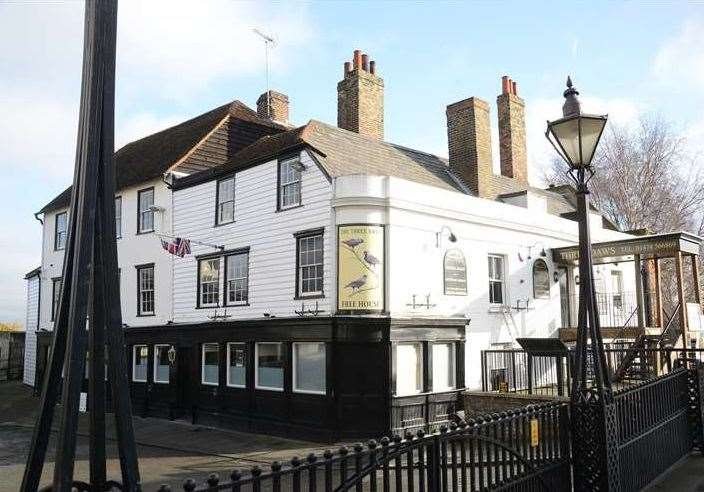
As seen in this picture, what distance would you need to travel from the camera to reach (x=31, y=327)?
3331cm

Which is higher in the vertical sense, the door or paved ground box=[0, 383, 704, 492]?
the door

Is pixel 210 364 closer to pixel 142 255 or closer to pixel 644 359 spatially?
pixel 142 255

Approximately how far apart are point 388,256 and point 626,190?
2740 cm

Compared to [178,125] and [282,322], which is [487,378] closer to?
[282,322]

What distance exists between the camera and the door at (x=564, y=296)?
74.0 ft

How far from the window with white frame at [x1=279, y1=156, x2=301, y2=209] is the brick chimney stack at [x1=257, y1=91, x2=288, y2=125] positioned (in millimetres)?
10105

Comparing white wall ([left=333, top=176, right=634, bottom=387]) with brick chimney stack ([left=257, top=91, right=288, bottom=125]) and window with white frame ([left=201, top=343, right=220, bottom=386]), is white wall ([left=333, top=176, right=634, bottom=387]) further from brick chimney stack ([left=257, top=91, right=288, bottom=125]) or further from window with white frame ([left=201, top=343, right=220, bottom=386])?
brick chimney stack ([left=257, top=91, right=288, bottom=125])

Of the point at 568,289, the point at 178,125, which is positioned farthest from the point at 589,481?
the point at 178,125

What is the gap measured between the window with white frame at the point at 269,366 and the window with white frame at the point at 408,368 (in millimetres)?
3538

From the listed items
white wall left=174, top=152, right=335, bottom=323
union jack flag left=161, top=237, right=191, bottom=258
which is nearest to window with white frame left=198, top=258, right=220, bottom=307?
white wall left=174, top=152, right=335, bottom=323

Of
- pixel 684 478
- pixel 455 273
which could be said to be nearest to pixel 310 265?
pixel 455 273

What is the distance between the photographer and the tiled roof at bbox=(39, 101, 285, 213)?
2397 cm

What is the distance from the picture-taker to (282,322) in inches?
679

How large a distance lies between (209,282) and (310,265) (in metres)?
5.17
